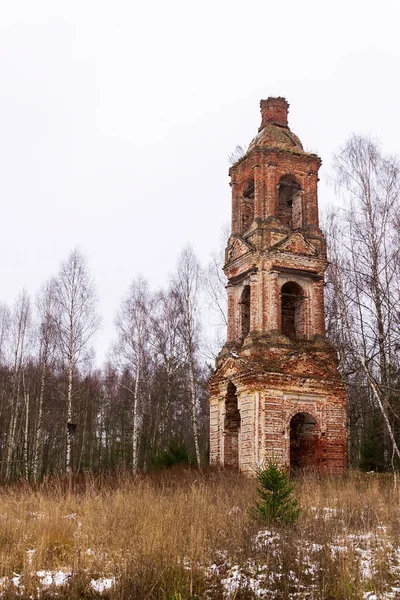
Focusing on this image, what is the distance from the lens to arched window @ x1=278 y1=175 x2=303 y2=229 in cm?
1989

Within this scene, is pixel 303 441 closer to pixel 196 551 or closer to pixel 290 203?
pixel 290 203

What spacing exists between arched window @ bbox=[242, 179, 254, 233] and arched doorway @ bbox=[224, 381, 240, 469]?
18.3 feet

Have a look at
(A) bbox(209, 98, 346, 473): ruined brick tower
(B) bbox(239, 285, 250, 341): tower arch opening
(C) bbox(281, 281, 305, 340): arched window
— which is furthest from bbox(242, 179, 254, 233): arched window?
(C) bbox(281, 281, 305, 340): arched window

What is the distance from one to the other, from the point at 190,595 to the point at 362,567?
1751 mm

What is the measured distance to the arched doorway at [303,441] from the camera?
17.3m

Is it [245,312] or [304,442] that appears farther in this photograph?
[245,312]

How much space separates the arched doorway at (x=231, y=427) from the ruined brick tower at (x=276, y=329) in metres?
0.03

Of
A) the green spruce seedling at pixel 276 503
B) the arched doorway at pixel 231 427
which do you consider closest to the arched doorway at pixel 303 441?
the arched doorway at pixel 231 427

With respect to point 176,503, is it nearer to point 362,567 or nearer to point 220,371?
point 362,567

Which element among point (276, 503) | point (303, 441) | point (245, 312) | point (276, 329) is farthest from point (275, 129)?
point (276, 503)

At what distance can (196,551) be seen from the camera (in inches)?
229

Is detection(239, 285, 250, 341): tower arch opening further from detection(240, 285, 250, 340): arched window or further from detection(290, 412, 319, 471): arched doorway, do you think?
detection(290, 412, 319, 471): arched doorway

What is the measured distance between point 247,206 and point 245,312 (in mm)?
3750

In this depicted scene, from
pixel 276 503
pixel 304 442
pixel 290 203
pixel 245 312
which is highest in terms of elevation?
pixel 290 203
